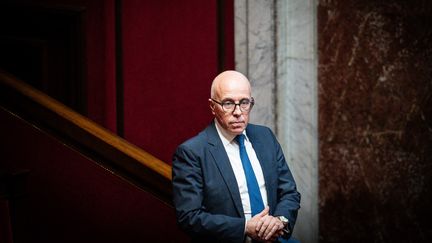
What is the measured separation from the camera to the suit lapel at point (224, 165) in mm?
1885

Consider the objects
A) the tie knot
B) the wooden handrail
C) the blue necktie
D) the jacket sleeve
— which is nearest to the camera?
the jacket sleeve

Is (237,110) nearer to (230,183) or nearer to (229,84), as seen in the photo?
(229,84)

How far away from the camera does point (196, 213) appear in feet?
5.98

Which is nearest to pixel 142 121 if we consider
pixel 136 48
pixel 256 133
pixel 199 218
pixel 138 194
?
pixel 136 48

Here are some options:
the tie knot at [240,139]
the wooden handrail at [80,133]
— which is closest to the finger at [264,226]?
the tie knot at [240,139]

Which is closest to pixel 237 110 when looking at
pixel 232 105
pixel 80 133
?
pixel 232 105

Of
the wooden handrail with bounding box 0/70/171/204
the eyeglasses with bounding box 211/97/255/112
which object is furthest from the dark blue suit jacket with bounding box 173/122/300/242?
the wooden handrail with bounding box 0/70/171/204

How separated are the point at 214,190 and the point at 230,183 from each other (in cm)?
6

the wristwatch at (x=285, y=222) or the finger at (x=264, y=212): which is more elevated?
the finger at (x=264, y=212)

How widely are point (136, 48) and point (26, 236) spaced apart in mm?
1812

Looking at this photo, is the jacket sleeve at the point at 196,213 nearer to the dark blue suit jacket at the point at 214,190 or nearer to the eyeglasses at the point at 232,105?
the dark blue suit jacket at the point at 214,190

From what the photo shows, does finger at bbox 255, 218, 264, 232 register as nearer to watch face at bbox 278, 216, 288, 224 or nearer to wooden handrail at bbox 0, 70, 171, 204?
watch face at bbox 278, 216, 288, 224

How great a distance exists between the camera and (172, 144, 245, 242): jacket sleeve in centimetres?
181

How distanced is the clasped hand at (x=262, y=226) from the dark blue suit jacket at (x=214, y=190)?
3 centimetres
